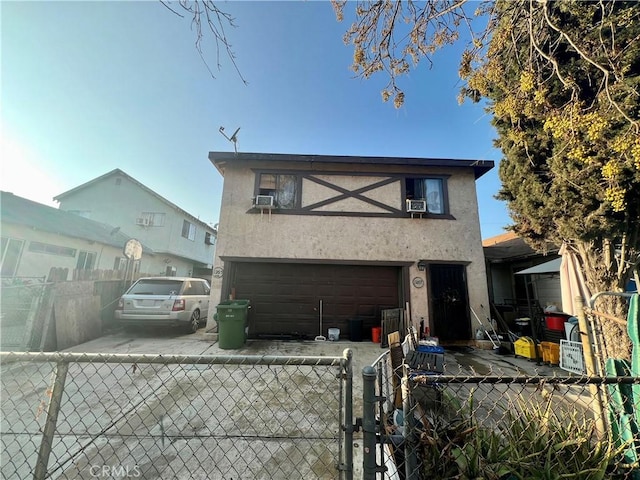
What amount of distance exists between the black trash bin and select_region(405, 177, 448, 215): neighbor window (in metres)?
4.25

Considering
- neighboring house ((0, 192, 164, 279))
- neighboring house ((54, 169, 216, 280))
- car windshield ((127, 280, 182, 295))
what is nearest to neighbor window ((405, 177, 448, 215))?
car windshield ((127, 280, 182, 295))

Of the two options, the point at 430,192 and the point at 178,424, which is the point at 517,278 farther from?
the point at 178,424

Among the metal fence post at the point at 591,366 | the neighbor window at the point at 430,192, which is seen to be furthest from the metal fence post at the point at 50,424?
the neighbor window at the point at 430,192

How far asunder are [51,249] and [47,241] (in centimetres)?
45

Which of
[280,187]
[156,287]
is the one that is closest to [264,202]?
[280,187]

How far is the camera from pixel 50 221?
11.0m

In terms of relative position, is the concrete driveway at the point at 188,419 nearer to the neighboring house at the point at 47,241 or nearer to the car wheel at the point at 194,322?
the car wheel at the point at 194,322

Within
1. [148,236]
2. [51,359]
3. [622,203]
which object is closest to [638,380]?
[622,203]

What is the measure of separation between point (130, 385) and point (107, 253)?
1250cm

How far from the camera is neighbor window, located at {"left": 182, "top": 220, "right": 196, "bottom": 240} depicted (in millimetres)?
18000

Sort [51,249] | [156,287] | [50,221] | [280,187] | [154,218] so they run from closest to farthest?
[156,287] < [280,187] < [51,249] < [50,221] < [154,218]

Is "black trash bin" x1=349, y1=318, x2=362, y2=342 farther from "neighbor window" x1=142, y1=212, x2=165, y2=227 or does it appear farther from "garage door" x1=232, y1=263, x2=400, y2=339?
"neighbor window" x1=142, y1=212, x2=165, y2=227

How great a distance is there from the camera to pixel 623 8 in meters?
3.23

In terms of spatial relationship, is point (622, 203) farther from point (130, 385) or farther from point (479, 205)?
point (130, 385)
